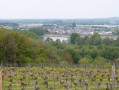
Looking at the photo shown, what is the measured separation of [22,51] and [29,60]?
185 cm

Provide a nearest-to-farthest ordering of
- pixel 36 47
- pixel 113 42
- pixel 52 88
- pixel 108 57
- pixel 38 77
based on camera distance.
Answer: pixel 52 88, pixel 38 77, pixel 36 47, pixel 108 57, pixel 113 42

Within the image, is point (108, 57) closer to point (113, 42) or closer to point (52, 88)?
point (113, 42)

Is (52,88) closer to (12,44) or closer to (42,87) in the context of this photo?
(42,87)

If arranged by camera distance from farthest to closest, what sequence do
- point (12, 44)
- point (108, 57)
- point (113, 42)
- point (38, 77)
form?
point (113, 42), point (108, 57), point (12, 44), point (38, 77)

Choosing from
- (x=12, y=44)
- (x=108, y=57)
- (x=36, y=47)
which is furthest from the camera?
(x=108, y=57)

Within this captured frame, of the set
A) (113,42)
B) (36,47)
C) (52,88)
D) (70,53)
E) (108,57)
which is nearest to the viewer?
(52,88)

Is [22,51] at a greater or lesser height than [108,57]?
greater

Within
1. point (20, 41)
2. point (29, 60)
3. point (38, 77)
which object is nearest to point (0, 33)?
point (20, 41)

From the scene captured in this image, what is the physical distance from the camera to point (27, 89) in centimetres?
1573

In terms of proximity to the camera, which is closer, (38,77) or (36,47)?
(38,77)

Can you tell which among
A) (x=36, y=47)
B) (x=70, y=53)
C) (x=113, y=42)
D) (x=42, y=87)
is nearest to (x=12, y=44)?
(x=36, y=47)

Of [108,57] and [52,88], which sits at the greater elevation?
[52,88]

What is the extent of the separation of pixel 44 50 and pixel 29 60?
6.37 metres

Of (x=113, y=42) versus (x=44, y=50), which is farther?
(x=113, y=42)
